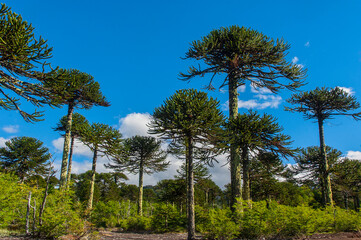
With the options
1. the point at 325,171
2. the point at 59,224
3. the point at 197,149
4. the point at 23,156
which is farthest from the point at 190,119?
the point at 23,156

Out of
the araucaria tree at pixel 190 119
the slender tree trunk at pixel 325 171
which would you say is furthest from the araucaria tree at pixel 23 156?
the slender tree trunk at pixel 325 171

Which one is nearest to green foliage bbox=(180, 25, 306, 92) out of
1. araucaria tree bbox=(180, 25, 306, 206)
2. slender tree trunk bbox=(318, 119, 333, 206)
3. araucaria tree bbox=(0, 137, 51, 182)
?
araucaria tree bbox=(180, 25, 306, 206)

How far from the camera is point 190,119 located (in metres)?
11.4

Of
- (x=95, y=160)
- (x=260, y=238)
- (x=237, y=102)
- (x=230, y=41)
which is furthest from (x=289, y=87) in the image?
(x=95, y=160)

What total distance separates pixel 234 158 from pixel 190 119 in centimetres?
303

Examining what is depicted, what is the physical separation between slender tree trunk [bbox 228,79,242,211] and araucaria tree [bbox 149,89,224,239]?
104cm

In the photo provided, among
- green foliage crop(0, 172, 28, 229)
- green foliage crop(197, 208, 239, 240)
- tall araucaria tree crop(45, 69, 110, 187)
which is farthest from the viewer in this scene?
tall araucaria tree crop(45, 69, 110, 187)

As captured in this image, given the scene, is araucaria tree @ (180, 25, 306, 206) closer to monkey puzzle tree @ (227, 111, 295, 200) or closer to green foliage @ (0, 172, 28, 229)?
monkey puzzle tree @ (227, 111, 295, 200)

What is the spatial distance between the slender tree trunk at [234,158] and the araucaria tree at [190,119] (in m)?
1.04

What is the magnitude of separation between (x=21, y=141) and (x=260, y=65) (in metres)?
22.9

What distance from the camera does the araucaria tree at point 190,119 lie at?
1074 cm

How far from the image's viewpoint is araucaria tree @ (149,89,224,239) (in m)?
10.7

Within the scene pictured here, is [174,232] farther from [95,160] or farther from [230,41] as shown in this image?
[230,41]

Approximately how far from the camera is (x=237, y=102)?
12344mm
